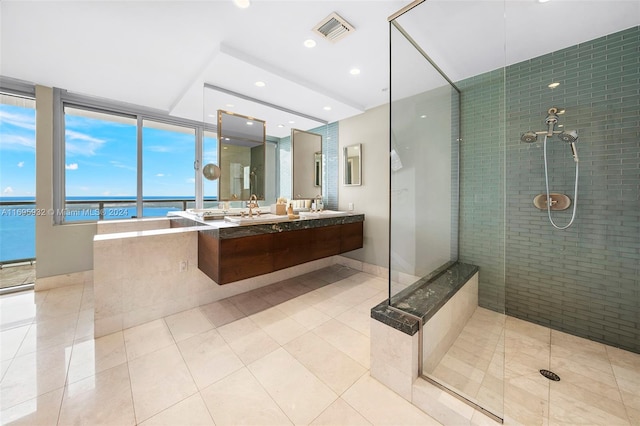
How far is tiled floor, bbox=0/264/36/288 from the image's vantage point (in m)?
3.10

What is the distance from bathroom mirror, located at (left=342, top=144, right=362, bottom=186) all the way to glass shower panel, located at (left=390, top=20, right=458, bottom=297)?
1.48 metres

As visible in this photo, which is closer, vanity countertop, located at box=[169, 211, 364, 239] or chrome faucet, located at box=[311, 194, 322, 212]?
vanity countertop, located at box=[169, 211, 364, 239]

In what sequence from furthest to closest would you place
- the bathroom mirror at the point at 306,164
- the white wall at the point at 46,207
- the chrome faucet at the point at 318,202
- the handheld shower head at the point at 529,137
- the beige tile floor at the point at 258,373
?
the chrome faucet at the point at 318,202
the bathroom mirror at the point at 306,164
the white wall at the point at 46,207
the handheld shower head at the point at 529,137
the beige tile floor at the point at 258,373

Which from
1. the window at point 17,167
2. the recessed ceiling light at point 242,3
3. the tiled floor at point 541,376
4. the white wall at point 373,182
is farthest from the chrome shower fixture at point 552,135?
the window at point 17,167

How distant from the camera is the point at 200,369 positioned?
5.35ft

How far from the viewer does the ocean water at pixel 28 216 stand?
3281 mm

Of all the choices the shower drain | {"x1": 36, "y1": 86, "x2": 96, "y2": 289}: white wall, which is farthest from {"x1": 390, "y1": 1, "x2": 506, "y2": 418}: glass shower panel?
{"x1": 36, "y1": 86, "x2": 96, "y2": 289}: white wall

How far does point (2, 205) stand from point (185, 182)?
7.81ft

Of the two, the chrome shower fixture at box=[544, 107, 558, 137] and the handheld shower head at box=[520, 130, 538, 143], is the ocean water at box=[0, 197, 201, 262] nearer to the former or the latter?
the handheld shower head at box=[520, 130, 538, 143]

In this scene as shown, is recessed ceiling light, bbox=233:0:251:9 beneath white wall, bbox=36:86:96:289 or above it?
above

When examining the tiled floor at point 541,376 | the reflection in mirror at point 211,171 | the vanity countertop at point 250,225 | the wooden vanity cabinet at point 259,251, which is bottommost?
the tiled floor at point 541,376

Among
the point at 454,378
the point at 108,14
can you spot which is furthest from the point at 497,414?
the point at 108,14

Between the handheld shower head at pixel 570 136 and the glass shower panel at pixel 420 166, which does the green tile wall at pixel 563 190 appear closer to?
the handheld shower head at pixel 570 136

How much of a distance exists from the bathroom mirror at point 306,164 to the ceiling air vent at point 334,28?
5.45ft
